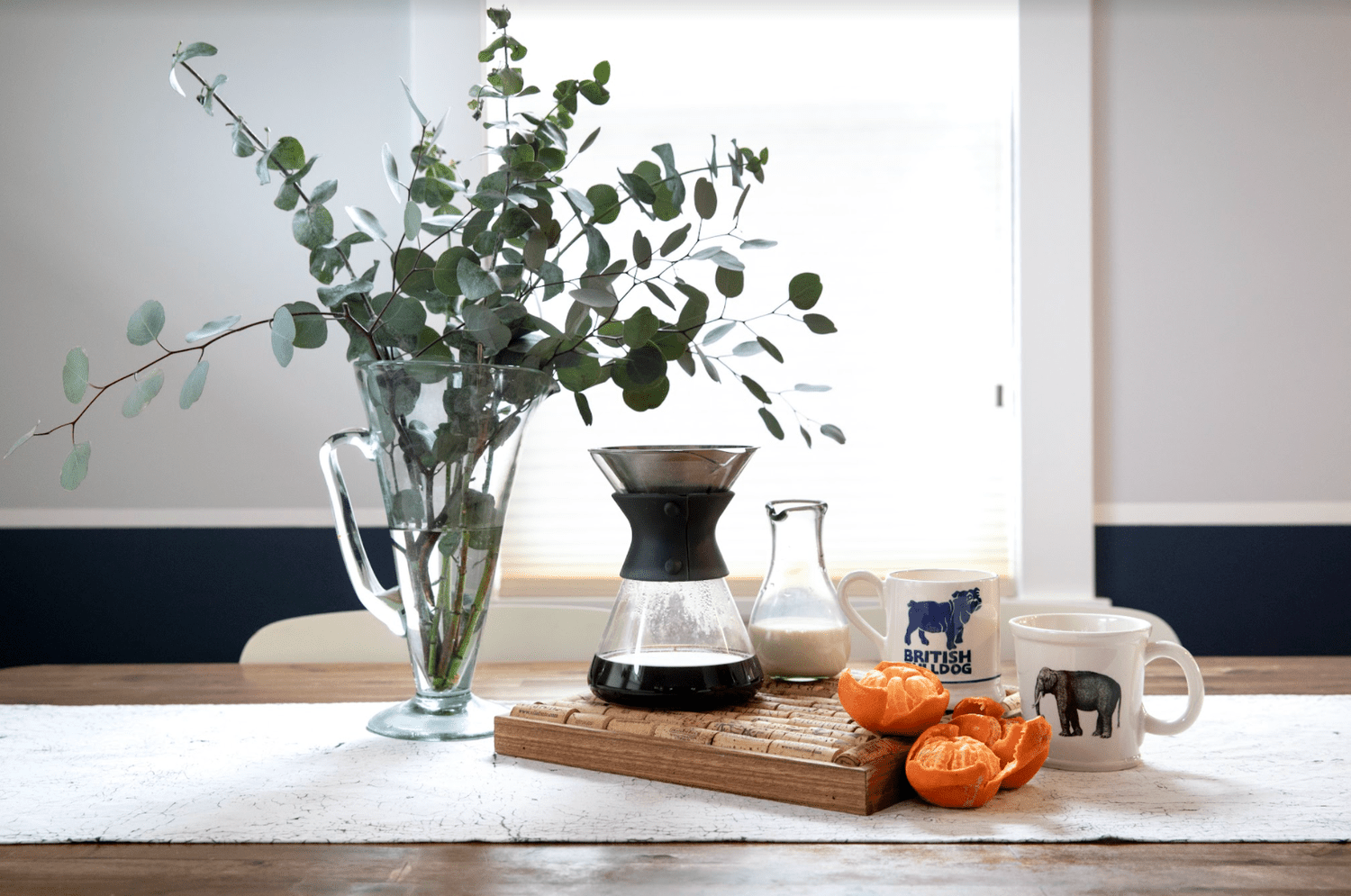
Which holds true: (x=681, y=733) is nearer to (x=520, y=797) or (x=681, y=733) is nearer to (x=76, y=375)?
(x=520, y=797)

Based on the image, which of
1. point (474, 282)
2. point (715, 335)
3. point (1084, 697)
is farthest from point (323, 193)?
point (1084, 697)

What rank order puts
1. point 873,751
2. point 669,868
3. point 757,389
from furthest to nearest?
point 757,389, point 873,751, point 669,868

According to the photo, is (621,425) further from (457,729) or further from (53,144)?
(457,729)

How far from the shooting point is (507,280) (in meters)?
0.91

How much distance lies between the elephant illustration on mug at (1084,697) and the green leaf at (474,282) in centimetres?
53

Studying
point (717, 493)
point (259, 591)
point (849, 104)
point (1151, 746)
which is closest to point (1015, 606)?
point (1151, 746)

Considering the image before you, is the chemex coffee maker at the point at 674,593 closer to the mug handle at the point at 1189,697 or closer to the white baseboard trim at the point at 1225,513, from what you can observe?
the mug handle at the point at 1189,697

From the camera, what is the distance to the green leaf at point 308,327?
86 cm

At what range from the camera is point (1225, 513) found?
2.56 metres

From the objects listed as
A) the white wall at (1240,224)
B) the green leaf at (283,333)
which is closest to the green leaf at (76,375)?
the green leaf at (283,333)

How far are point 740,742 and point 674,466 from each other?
0.73ft

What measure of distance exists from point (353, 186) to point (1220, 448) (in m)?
2.22

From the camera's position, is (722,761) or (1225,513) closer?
(722,761)

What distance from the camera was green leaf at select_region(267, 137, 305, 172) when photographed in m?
0.82
